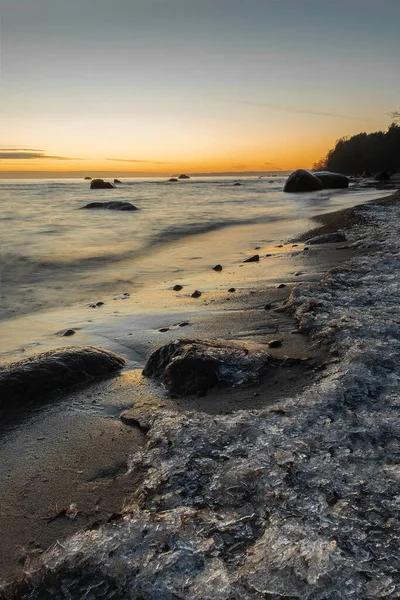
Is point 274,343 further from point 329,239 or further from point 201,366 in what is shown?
point 329,239

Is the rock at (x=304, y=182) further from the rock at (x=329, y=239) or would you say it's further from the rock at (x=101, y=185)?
the rock at (x=101, y=185)

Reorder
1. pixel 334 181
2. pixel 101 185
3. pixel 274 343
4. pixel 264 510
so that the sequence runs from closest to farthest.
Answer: pixel 264 510 < pixel 274 343 < pixel 334 181 < pixel 101 185

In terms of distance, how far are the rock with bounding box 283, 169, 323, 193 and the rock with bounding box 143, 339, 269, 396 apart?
3149 centimetres

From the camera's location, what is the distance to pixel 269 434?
2.49 meters

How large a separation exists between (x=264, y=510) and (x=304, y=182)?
33648mm

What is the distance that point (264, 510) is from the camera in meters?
1.93

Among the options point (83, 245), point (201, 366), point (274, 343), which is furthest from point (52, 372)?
point (83, 245)

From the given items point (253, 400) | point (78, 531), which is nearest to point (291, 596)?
point (78, 531)

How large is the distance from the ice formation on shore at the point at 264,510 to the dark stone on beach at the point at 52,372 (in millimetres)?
931

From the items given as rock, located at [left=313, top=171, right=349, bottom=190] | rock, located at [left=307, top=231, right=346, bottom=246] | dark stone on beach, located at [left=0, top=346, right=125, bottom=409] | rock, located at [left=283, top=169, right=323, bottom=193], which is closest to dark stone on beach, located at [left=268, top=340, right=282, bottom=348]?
dark stone on beach, located at [left=0, top=346, right=125, bottom=409]

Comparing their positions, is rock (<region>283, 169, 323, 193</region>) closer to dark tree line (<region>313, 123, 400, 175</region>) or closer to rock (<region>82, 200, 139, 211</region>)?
rock (<region>82, 200, 139, 211</region>)

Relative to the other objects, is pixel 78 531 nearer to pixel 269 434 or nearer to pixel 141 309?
pixel 269 434

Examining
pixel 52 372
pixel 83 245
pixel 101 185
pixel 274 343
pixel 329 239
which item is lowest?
pixel 83 245

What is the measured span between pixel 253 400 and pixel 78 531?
4.55 feet
